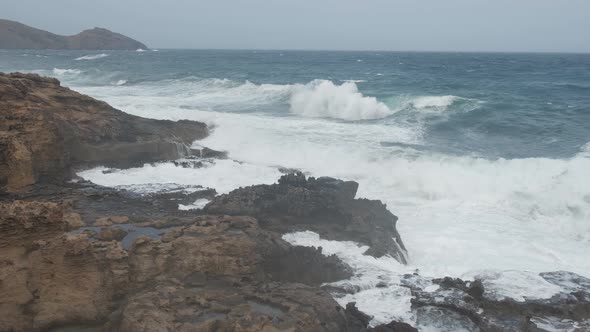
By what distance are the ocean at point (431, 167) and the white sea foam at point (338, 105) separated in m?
0.08

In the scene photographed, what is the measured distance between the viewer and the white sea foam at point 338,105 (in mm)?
22609

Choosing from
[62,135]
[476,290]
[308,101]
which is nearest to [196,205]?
[62,135]

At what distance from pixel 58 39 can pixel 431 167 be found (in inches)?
4258

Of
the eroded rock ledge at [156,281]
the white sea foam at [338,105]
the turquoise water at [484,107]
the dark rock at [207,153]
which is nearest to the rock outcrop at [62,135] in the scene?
the dark rock at [207,153]

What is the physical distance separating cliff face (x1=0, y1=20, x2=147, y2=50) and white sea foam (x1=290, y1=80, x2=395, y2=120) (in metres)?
88.6

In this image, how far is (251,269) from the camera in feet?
19.6

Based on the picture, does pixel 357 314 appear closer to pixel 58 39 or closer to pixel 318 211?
pixel 318 211

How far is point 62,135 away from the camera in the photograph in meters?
9.97

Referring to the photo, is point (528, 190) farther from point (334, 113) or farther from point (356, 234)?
point (334, 113)

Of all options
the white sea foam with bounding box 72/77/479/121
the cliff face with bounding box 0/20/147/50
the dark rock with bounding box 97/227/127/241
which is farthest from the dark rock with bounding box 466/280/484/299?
the cliff face with bounding box 0/20/147/50

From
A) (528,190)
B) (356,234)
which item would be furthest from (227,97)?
(356,234)

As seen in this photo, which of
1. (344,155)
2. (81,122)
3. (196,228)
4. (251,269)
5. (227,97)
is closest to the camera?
(251,269)

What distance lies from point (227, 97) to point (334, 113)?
7.34 meters

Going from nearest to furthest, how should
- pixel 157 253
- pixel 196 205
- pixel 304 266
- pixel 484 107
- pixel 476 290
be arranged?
1. pixel 157 253
2. pixel 476 290
3. pixel 304 266
4. pixel 196 205
5. pixel 484 107
